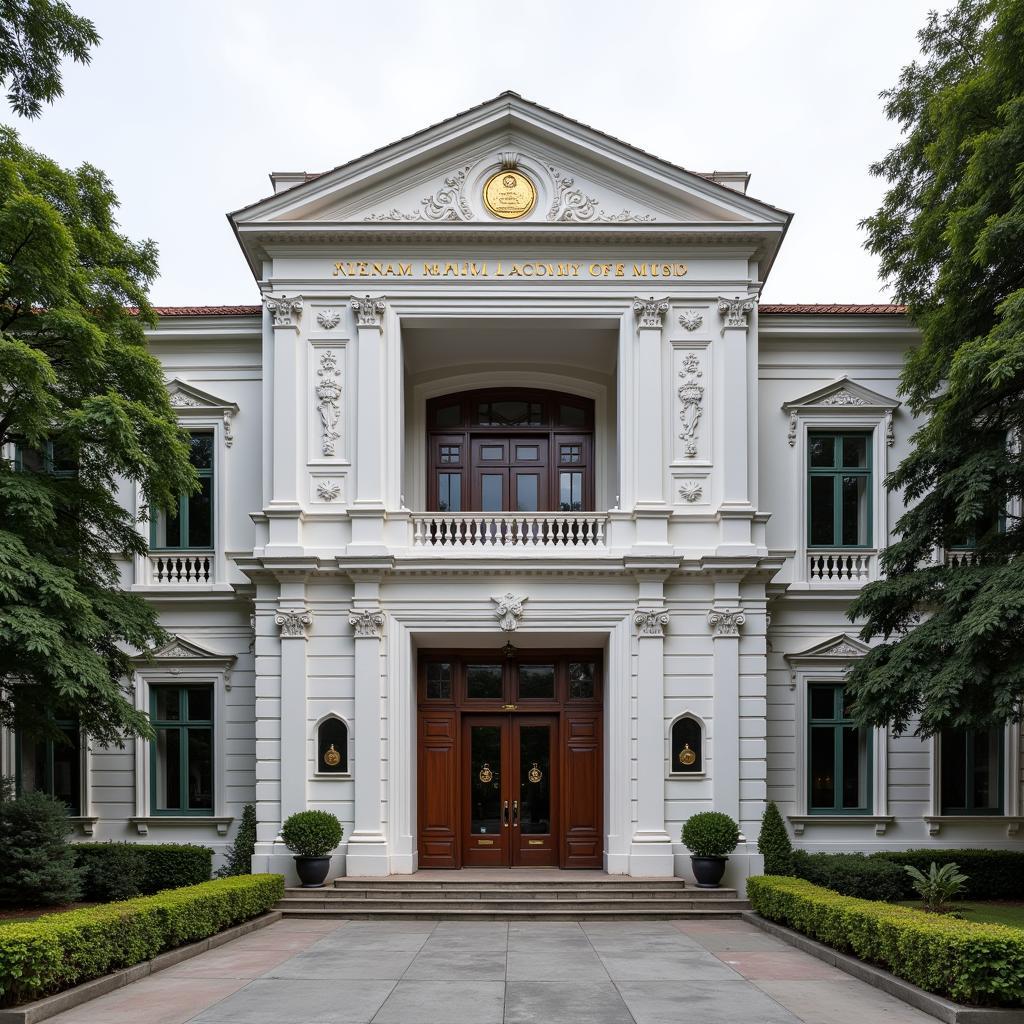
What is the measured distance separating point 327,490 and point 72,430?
526cm

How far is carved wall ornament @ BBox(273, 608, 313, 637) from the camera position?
18578 millimetres

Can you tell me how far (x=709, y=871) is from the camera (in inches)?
688

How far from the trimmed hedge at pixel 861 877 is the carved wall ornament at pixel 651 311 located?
952 centimetres

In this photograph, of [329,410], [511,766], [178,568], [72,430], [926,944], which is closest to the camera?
[926,944]

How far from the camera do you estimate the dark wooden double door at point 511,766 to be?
19562 millimetres

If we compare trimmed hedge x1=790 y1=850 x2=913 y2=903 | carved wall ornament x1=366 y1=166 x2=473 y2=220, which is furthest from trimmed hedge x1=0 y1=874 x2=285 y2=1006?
carved wall ornament x1=366 y1=166 x2=473 y2=220

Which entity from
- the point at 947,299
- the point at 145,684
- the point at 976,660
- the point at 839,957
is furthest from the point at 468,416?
the point at 839,957

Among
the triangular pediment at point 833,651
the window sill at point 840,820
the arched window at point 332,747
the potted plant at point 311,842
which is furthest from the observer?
the triangular pediment at point 833,651

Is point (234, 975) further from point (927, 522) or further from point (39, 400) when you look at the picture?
point (927, 522)

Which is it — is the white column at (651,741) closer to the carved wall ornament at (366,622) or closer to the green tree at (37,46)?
the carved wall ornament at (366,622)

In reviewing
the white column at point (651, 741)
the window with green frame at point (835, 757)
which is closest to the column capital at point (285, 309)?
the white column at point (651, 741)

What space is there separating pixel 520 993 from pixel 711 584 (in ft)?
30.0

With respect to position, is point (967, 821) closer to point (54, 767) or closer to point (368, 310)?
point (368, 310)

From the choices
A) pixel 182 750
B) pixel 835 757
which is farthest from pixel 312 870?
pixel 835 757
